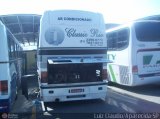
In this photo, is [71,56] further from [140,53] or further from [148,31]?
[148,31]

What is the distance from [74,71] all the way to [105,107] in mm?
1758

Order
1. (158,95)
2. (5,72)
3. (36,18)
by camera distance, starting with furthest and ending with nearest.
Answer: (36,18) → (158,95) → (5,72)

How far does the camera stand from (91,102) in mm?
11188

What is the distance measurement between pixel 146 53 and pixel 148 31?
40.7 inches

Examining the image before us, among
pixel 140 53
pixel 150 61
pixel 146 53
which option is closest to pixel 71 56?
pixel 140 53

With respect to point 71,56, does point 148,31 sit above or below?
above

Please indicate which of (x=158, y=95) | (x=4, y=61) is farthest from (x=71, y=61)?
(x=158, y=95)

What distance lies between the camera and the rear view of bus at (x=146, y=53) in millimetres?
12828

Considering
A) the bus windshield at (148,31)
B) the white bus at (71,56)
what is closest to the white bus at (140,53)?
the bus windshield at (148,31)

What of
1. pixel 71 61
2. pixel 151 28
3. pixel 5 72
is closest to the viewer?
pixel 5 72

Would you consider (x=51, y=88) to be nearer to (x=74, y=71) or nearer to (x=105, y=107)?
(x=74, y=71)

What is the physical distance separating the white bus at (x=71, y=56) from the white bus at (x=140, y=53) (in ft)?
8.24

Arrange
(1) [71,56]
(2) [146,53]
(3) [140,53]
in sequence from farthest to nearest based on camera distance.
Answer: (2) [146,53] < (3) [140,53] < (1) [71,56]

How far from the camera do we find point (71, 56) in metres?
10.2
